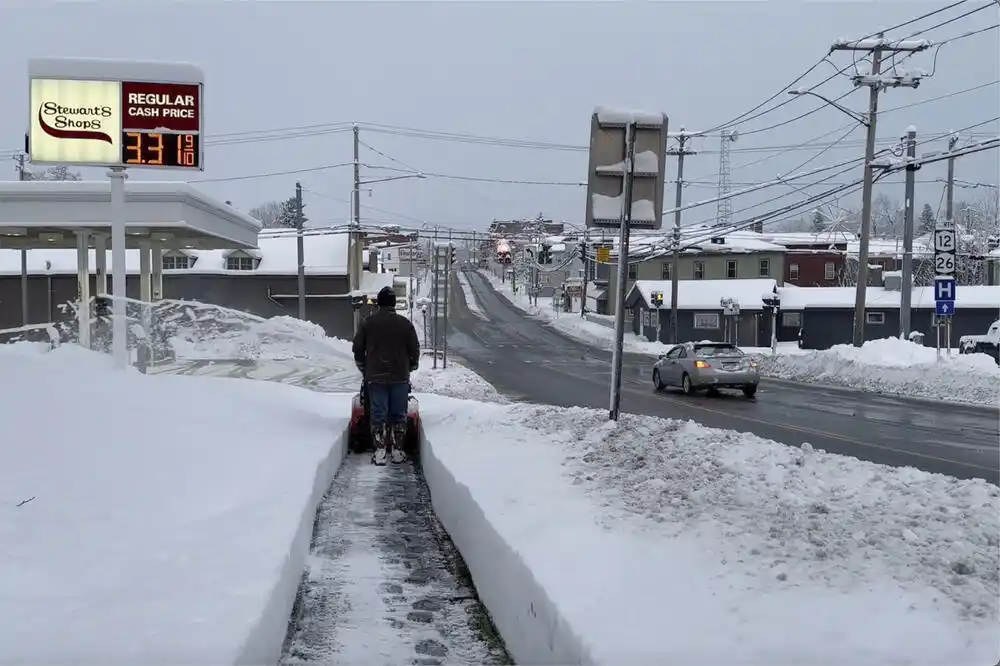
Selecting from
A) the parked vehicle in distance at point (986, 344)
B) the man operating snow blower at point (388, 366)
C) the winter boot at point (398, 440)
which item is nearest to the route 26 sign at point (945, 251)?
the parked vehicle in distance at point (986, 344)

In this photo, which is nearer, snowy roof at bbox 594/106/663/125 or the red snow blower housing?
snowy roof at bbox 594/106/663/125

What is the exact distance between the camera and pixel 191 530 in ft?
18.5

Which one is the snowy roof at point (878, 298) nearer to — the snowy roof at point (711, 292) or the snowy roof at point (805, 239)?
the snowy roof at point (711, 292)

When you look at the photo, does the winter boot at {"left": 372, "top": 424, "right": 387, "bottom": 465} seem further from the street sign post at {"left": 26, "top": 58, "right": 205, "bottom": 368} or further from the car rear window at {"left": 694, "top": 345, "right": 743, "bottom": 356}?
the car rear window at {"left": 694, "top": 345, "right": 743, "bottom": 356}

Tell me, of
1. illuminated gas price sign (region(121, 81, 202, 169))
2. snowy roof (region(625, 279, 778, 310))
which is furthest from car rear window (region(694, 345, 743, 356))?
snowy roof (region(625, 279, 778, 310))

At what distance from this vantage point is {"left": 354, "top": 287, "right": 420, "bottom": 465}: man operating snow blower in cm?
1030

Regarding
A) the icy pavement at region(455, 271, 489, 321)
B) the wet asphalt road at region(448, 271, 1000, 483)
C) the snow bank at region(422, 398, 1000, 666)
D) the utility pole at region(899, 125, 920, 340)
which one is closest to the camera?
the snow bank at region(422, 398, 1000, 666)

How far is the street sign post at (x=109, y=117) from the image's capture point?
15.8 m

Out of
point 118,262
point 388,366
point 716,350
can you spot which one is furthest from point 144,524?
point 716,350

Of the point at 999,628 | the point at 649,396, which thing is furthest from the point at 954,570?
the point at 649,396

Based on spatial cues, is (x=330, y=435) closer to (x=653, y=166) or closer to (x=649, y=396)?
(x=653, y=166)

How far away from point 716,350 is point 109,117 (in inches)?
651

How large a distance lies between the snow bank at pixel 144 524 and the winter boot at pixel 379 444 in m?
0.40

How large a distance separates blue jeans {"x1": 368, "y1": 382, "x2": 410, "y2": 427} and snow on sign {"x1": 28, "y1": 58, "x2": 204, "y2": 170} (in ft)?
26.3
